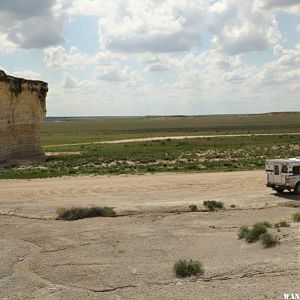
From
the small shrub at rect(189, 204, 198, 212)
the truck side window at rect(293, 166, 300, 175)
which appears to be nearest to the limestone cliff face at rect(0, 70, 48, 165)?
the small shrub at rect(189, 204, 198, 212)

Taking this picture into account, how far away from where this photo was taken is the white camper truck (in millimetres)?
26177

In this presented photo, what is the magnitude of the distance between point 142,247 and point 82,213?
597 centimetres

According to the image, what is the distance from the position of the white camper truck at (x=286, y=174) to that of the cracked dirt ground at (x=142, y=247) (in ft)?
1.94

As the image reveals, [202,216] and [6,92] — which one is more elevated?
[6,92]

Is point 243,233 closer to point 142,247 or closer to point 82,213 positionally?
point 142,247

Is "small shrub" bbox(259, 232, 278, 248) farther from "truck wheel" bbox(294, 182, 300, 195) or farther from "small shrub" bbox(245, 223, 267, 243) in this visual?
"truck wheel" bbox(294, 182, 300, 195)

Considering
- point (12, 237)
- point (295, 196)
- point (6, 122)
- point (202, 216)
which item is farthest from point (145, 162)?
point (12, 237)

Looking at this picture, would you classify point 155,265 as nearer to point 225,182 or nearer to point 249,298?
point 249,298

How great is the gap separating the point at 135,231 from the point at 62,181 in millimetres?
16102

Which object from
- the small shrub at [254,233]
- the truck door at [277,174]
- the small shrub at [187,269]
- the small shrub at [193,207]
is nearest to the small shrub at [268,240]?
the small shrub at [254,233]

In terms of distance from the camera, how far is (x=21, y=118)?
1877 inches

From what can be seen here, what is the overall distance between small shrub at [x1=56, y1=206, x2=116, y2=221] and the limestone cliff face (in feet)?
79.3

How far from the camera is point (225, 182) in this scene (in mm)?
32312

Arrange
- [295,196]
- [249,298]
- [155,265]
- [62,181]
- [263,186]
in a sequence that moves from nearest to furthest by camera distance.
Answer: [249,298] < [155,265] < [295,196] < [263,186] < [62,181]
